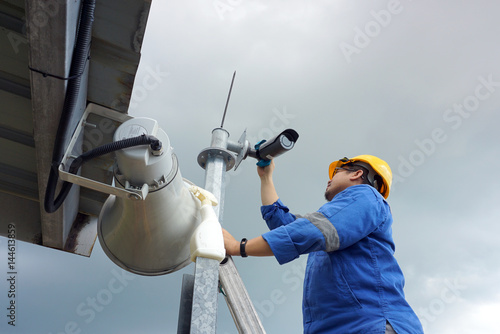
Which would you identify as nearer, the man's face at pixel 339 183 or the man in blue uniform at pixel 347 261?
the man in blue uniform at pixel 347 261

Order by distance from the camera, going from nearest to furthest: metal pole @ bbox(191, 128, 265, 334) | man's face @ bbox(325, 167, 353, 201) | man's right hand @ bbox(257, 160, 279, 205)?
metal pole @ bbox(191, 128, 265, 334) → man's face @ bbox(325, 167, 353, 201) → man's right hand @ bbox(257, 160, 279, 205)

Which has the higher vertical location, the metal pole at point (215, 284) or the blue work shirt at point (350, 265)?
the blue work shirt at point (350, 265)

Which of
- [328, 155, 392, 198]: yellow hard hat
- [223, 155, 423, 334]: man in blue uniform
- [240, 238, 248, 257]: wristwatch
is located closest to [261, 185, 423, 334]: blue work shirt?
[223, 155, 423, 334]: man in blue uniform

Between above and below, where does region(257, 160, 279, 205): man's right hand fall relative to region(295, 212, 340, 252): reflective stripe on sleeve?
below

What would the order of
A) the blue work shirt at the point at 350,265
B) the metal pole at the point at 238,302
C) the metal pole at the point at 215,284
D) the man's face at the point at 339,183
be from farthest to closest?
the man's face at the point at 339,183
the metal pole at the point at 238,302
the blue work shirt at the point at 350,265
the metal pole at the point at 215,284

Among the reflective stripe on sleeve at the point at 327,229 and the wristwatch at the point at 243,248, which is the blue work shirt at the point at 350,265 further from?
the wristwatch at the point at 243,248

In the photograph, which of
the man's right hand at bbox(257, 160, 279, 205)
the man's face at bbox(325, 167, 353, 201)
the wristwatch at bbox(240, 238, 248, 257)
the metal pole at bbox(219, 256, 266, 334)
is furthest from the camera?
the man's right hand at bbox(257, 160, 279, 205)

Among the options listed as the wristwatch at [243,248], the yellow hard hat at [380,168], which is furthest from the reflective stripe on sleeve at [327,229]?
the yellow hard hat at [380,168]

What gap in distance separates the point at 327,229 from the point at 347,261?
0.22m

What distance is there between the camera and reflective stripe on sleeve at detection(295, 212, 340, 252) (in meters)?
1.68

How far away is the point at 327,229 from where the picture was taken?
169 cm

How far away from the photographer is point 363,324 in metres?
1.64

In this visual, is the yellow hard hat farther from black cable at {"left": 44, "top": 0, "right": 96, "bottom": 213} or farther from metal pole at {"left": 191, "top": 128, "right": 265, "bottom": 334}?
black cable at {"left": 44, "top": 0, "right": 96, "bottom": 213}

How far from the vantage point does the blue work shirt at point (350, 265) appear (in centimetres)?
165
